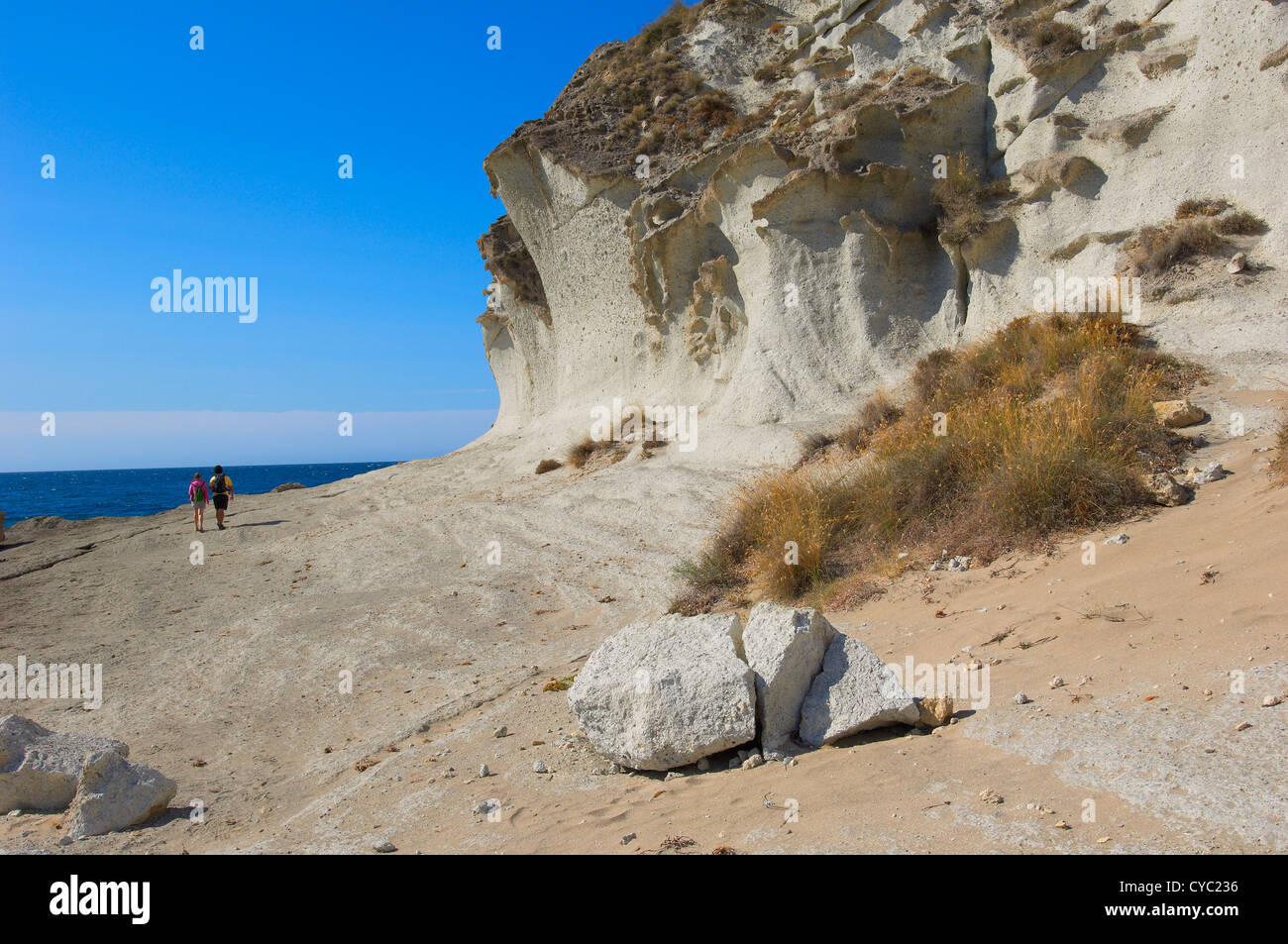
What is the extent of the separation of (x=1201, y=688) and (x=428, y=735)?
14.4ft

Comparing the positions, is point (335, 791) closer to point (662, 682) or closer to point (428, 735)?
point (428, 735)

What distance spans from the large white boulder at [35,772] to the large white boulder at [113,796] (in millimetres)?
182

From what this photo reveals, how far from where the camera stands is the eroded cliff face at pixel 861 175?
1145cm

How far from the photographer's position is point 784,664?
13.0ft

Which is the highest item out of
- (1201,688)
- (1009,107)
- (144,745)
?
(1009,107)

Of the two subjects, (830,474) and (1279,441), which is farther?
(830,474)

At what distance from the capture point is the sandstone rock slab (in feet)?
12.5

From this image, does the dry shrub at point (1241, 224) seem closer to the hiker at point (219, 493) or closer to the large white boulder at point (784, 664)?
the large white boulder at point (784, 664)

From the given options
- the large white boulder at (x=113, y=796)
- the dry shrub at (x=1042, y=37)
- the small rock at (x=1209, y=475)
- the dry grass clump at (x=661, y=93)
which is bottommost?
the large white boulder at (x=113, y=796)

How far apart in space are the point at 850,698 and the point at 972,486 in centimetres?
353

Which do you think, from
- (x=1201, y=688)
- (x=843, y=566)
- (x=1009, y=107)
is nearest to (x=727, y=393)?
(x=1009, y=107)

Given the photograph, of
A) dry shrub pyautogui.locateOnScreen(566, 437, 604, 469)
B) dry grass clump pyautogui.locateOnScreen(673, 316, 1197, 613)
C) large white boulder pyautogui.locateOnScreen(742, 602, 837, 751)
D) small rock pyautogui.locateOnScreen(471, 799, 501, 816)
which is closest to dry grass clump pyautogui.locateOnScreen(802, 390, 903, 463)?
dry grass clump pyautogui.locateOnScreen(673, 316, 1197, 613)

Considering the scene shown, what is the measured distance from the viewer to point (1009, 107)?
1342 centimetres

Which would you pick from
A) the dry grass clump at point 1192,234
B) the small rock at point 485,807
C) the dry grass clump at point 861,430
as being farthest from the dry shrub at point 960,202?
the small rock at point 485,807
